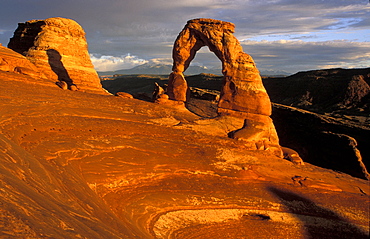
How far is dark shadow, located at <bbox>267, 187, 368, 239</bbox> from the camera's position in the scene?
8.38 m

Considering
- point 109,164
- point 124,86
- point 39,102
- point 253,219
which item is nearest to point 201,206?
point 253,219

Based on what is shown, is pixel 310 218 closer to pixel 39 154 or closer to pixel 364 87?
pixel 39 154

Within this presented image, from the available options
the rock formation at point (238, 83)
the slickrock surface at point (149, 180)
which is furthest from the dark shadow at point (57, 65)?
the rock formation at point (238, 83)

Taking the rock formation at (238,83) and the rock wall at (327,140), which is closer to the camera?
the rock formation at (238,83)

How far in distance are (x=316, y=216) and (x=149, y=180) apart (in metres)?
5.57

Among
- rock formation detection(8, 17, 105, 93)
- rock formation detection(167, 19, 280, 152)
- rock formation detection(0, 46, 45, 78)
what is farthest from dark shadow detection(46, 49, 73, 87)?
rock formation detection(167, 19, 280, 152)

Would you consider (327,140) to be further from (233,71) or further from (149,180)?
(149,180)

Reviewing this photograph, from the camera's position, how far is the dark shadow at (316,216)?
838 centimetres

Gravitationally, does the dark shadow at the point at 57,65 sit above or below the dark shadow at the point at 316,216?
above

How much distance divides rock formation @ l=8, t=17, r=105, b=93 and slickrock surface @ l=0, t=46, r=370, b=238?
6.56 meters

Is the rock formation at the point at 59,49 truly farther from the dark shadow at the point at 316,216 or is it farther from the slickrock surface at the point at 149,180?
the dark shadow at the point at 316,216

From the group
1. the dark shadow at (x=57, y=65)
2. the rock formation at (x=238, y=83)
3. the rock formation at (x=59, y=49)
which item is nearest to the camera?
the rock formation at (x=238, y=83)

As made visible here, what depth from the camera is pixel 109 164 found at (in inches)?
321

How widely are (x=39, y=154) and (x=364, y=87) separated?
46.0 m
